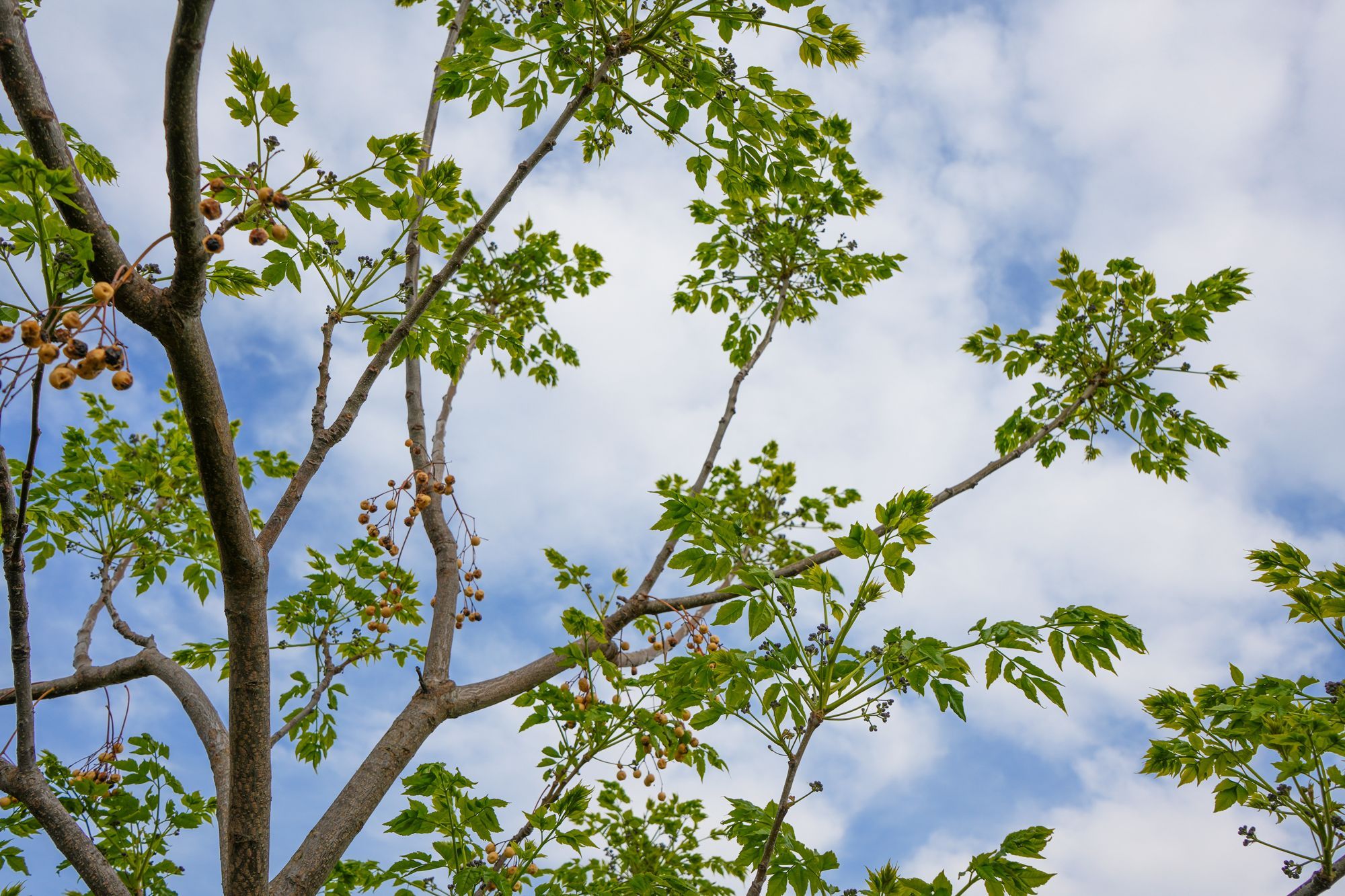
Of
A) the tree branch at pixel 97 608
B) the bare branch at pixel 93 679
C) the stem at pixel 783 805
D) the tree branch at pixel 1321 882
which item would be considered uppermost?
the tree branch at pixel 97 608

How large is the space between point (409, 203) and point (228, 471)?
56.4 inches

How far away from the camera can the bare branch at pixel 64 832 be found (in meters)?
3.37

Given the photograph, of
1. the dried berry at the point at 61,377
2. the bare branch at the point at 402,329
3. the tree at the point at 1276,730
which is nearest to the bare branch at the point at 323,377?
the bare branch at the point at 402,329

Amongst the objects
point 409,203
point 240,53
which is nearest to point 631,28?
point 409,203

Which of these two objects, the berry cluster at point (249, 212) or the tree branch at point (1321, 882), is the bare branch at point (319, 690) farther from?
the tree branch at point (1321, 882)

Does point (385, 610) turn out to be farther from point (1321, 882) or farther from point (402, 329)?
point (1321, 882)

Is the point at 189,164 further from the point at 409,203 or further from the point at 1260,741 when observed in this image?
the point at 1260,741

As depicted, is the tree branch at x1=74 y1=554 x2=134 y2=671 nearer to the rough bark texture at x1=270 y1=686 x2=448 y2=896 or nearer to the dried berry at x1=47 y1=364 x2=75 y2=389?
the rough bark texture at x1=270 y1=686 x2=448 y2=896

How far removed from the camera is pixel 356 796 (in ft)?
12.8

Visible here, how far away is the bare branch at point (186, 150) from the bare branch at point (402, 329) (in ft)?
3.35

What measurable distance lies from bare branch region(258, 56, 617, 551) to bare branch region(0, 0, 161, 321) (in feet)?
3.52

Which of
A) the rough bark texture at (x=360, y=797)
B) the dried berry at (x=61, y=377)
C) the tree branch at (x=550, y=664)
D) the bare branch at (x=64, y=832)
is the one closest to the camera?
the dried berry at (x=61, y=377)

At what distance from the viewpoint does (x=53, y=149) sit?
2.70 m

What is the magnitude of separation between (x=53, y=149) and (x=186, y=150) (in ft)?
1.55
